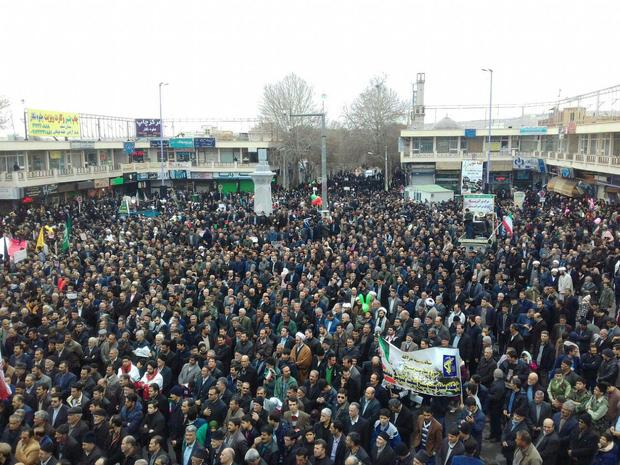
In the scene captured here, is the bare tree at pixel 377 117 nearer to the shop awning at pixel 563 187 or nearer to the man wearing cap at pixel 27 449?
the shop awning at pixel 563 187

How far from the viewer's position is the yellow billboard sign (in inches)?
1585

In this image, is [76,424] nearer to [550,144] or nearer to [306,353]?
[306,353]

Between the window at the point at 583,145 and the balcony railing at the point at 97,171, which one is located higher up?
the window at the point at 583,145

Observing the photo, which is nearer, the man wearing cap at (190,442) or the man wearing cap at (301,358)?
the man wearing cap at (190,442)

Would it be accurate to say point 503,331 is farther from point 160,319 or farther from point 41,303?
point 41,303

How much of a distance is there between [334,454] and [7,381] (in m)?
5.30

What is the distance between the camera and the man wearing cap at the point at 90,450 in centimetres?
695

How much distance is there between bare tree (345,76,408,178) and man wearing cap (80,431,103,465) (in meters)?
52.5

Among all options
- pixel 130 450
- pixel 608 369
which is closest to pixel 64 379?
pixel 130 450

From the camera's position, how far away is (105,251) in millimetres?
19391

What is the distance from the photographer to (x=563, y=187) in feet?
126

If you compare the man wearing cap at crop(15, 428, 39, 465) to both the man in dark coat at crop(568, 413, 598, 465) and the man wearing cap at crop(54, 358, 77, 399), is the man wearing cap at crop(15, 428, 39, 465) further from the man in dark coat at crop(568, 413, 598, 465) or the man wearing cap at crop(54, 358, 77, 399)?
the man in dark coat at crop(568, 413, 598, 465)

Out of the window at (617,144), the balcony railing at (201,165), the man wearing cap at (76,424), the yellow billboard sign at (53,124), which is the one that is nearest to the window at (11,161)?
the yellow billboard sign at (53,124)

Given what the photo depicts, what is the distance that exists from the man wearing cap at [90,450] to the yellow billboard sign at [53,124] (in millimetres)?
37464
